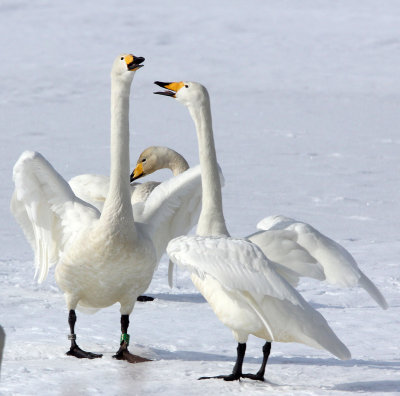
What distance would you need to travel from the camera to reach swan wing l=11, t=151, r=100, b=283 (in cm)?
523

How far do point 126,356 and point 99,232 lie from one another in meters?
0.65

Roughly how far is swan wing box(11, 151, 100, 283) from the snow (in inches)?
21.3

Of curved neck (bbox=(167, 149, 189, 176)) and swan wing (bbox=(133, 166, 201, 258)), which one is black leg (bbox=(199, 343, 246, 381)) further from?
curved neck (bbox=(167, 149, 189, 176))

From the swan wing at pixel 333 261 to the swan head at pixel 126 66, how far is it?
1165 millimetres

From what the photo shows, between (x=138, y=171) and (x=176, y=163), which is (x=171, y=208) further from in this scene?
(x=138, y=171)

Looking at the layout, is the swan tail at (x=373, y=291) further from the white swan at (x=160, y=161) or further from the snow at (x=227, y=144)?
the white swan at (x=160, y=161)

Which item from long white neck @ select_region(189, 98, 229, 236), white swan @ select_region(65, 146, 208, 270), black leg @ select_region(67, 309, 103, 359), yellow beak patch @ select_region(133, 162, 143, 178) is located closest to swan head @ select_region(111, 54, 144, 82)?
long white neck @ select_region(189, 98, 229, 236)

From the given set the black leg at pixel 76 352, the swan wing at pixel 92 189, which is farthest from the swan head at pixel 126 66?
the swan wing at pixel 92 189

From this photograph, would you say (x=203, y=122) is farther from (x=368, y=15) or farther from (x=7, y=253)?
(x=368, y=15)

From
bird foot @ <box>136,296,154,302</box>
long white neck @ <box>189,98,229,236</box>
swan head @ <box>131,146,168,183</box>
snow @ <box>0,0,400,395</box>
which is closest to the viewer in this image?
snow @ <box>0,0,400,395</box>

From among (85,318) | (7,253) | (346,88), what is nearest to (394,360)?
(85,318)

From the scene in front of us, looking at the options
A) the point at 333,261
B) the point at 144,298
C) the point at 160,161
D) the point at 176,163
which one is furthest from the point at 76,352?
the point at 160,161

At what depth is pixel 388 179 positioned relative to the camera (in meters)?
11.8

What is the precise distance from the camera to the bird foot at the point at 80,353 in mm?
4802
